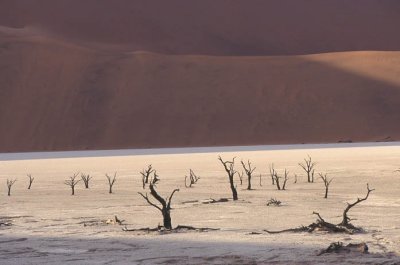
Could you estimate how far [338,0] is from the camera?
274 feet

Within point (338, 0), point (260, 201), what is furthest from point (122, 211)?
point (338, 0)

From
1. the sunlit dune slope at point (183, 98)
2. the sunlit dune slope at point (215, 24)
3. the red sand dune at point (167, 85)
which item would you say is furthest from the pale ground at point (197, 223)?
the sunlit dune slope at point (215, 24)

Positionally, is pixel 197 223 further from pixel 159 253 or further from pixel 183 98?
pixel 183 98

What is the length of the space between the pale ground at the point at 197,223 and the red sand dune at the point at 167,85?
3291cm

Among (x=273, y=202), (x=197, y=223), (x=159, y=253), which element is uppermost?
(x=273, y=202)

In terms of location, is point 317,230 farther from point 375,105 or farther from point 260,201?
point 375,105

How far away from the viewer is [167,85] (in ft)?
181

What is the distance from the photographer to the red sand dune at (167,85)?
162 feet

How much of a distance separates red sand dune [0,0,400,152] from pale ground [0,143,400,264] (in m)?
32.9

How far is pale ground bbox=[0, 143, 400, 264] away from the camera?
6.77 metres

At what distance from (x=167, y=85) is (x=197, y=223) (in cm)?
4600

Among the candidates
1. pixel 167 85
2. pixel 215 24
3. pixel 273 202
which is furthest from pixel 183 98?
pixel 273 202

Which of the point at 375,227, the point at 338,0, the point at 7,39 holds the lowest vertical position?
the point at 375,227

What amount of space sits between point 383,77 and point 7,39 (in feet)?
83.9
